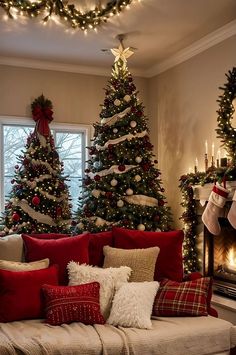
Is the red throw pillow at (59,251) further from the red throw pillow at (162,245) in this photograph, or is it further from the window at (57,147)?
the window at (57,147)

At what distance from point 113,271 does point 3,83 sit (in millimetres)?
3439

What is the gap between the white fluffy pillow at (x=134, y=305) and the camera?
302 centimetres

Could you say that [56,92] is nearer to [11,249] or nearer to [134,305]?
[11,249]

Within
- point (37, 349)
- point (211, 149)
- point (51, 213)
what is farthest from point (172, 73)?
point (37, 349)

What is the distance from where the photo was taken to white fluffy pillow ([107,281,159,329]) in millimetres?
3021

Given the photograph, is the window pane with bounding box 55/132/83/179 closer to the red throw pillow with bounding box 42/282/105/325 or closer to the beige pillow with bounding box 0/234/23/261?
the beige pillow with bounding box 0/234/23/261

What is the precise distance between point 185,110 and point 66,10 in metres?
2.09

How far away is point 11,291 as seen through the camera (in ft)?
10.1

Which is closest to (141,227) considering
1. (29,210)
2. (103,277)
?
(29,210)

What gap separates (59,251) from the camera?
3461 mm

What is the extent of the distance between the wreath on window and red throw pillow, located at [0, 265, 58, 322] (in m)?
2.20

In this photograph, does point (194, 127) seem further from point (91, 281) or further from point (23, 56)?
point (91, 281)

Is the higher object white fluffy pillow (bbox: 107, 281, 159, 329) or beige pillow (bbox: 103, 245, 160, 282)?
beige pillow (bbox: 103, 245, 160, 282)

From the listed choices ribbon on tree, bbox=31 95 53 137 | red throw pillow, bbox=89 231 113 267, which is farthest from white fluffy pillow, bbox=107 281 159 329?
ribbon on tree, bbox=31 95 53 137
